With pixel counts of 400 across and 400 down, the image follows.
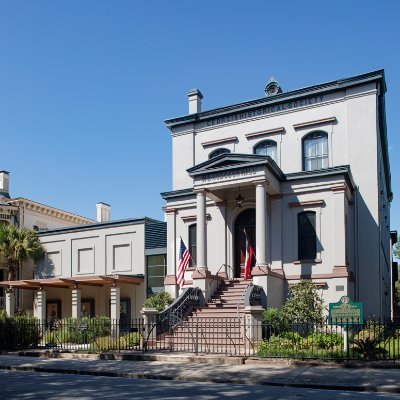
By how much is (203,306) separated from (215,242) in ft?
13.0

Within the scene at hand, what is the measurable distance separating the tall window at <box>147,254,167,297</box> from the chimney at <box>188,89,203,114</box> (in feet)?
25.7

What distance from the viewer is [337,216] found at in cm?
2298

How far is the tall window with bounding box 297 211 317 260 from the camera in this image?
23.9 m

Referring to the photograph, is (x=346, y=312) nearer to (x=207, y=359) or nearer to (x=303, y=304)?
(x=207, y=359)

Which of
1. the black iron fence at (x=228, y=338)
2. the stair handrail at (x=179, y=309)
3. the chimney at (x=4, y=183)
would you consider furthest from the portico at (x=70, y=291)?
the chimney at (x=4, y=183)

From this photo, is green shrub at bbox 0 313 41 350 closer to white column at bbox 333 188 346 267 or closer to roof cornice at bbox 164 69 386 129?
white column at bbox 333 188 346 267

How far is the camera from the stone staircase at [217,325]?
18581mm

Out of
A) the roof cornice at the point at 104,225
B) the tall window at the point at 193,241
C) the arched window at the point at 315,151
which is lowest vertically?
the tall window at the point at 193,241

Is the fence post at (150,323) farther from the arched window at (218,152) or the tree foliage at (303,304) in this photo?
the arched window at (218,152)

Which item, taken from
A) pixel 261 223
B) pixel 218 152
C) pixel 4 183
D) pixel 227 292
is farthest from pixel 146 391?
pixel 4 183

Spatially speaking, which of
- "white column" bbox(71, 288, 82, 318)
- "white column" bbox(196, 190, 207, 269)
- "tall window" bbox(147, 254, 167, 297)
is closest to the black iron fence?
"white column" bbox(196, 190, 207, 269)

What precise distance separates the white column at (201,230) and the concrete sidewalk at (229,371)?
700 centimetres

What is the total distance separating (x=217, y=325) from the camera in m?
19.5

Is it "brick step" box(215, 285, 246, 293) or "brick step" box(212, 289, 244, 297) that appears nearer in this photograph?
"brick step" box(212, 289, 244, 297)
